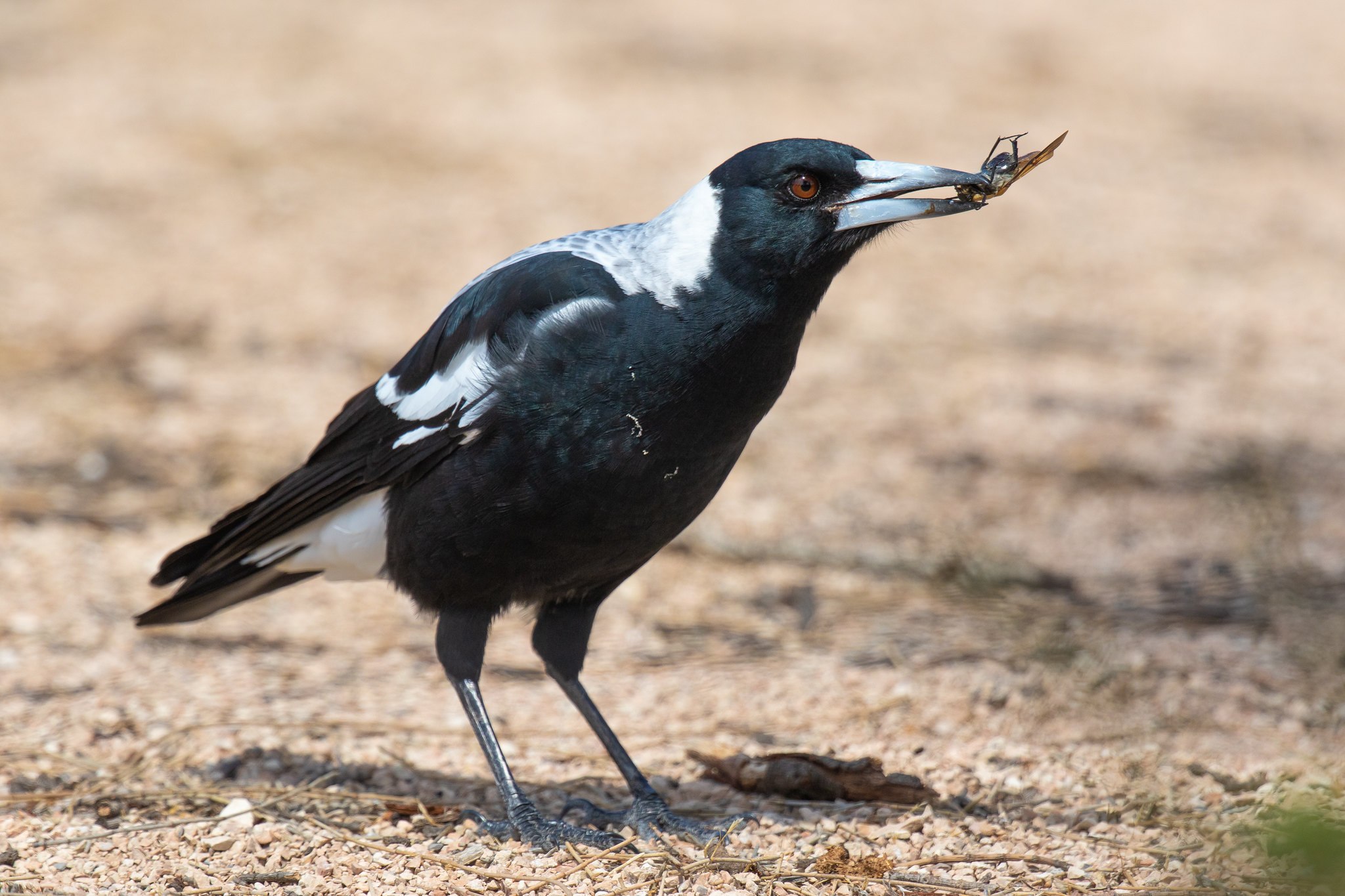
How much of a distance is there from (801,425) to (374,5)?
5377mm

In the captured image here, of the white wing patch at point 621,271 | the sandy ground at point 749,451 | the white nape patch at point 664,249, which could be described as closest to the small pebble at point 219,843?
the sandy ground at point 749,451

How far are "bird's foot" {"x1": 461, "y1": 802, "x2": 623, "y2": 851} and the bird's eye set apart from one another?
1.10 metres

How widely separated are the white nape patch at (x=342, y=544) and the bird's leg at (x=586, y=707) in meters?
0.34

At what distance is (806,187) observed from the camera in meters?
2.18

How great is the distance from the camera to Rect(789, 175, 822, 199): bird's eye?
2176 millimetres

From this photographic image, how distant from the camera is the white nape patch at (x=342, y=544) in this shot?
2520mm

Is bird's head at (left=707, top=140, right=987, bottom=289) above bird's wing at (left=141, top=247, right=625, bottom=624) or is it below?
above

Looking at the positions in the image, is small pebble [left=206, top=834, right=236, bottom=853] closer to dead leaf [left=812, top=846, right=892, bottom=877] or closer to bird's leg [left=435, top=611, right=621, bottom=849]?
bird's leg [left=435, top=611, right=621, bottom=849]

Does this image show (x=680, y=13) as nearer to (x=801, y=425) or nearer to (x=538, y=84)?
(x=538, y=84)

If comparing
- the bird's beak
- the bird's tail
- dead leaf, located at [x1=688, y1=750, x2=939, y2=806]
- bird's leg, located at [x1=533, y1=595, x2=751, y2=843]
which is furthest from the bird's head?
the bird's tail

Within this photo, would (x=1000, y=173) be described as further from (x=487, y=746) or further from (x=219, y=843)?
(x=219, y=843)

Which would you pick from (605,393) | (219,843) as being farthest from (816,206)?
(219,843)

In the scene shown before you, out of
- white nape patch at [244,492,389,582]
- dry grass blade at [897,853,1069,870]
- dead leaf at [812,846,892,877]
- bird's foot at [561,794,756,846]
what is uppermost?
white nape patch at [244,492,389,582]

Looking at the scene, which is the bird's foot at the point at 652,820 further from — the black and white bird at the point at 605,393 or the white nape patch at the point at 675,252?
the white nape patch at the point at 675,252
